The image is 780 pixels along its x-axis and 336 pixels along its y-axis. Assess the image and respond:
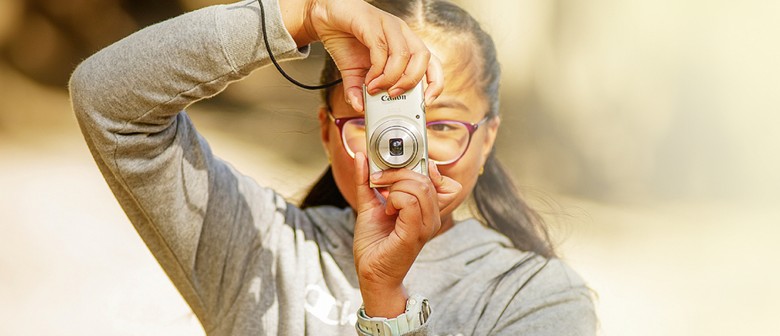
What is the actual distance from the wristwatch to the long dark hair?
0.37 m

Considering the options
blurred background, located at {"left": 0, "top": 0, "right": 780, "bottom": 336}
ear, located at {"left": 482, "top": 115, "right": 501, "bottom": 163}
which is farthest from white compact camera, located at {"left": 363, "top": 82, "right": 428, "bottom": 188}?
blurred background, located at {"left": 0, "top": 0, "right": 780, "bottom": 336}

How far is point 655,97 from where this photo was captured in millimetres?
2516

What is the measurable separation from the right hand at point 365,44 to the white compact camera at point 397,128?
0.01 metres

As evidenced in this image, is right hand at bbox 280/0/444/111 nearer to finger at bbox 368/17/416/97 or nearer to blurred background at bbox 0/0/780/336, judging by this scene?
finger at bbox 368/17/416/97

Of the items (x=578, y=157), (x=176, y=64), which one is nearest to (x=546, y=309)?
(x=176, y=64)

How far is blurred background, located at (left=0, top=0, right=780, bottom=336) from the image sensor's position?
2.09 metres

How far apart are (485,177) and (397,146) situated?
1.71ft

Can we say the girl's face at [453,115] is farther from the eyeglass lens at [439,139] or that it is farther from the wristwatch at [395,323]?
the wristwatch at [395,323]

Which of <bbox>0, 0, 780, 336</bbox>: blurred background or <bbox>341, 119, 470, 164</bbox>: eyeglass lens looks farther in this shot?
<bbox>0, 0, 780, 336</bbox>: blurred background

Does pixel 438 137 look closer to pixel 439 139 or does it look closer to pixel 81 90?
pixel 439 139

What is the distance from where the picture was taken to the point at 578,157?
8.42 ft

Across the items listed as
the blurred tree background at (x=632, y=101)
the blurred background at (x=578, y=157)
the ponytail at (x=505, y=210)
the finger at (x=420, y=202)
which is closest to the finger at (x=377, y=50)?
the finger at (x=420, y=202)

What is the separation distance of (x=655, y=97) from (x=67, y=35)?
1.74 m

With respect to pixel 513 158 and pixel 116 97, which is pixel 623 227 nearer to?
pixel 513 158
